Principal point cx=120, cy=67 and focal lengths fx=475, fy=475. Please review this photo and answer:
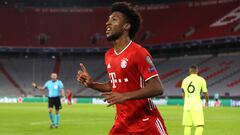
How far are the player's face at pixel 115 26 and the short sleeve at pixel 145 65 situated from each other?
387 mm

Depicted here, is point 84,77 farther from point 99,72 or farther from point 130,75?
point 99,72

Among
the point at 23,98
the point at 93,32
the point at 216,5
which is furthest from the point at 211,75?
the point at 23,98

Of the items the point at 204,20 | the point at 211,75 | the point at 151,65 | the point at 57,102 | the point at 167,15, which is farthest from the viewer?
the point at 167,15

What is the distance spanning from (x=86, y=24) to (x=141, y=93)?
2724 inches

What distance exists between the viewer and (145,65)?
596 centimetres

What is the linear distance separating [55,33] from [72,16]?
385 cm

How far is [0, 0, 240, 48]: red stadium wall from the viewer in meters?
68.2

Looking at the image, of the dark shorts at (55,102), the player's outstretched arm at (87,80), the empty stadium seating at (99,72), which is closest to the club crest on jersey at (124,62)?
the player's outstretched arm at (87,80)

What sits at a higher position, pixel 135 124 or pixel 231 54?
pixel 231 54

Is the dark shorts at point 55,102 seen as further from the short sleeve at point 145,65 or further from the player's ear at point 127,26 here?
the short sleeve at point 145,65

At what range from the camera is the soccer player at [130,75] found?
236 inches

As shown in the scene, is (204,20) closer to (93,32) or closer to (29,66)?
(93,32)

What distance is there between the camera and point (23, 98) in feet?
214

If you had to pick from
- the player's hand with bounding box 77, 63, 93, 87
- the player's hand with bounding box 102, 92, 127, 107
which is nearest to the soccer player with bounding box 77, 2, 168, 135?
the player's hand with bounding box 102, 92, 127, 107
